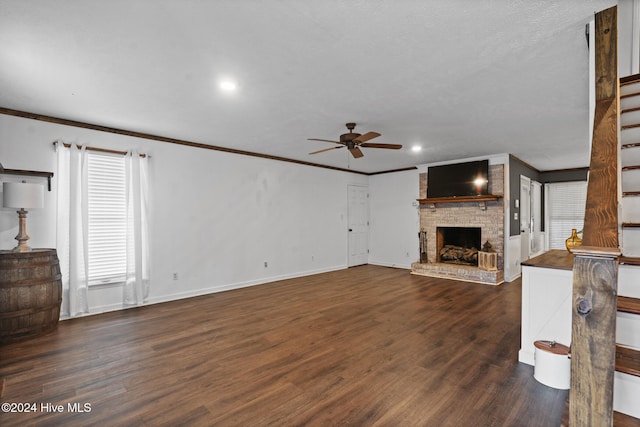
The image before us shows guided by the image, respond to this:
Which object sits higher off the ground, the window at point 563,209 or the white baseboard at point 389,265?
the window at point 563,209

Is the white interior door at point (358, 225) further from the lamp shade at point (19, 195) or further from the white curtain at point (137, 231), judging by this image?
the lamp shade at point (19, 195)

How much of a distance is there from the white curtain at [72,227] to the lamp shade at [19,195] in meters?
0.48

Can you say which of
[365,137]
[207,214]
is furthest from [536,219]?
[207,214]

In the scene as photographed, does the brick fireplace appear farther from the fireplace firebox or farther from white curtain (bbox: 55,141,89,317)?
white curtain (bbox: 55,141,89,317)

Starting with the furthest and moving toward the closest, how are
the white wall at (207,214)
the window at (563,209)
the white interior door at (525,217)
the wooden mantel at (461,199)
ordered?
1. the window at (563,209)
2. the white interior door at (525,217)
3. the wooden mantel at (461,199)
4. the white wall at (207,214)

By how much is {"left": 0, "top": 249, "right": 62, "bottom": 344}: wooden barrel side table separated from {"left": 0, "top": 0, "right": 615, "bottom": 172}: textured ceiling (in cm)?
176

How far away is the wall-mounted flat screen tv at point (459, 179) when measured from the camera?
638 centimetres

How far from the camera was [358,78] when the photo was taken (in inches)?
113

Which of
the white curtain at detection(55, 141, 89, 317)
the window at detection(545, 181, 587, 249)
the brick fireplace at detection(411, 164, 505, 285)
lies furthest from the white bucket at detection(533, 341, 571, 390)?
the window at detection(545, 181, 587, 249)

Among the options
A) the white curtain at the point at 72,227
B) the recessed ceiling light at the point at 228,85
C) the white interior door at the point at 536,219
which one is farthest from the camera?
the white interior door at the point at 536,219

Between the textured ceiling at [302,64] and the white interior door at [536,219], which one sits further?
the white interior door at [536,219]

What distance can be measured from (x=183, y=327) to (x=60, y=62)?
2922 mm

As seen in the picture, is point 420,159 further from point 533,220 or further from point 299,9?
point 299,9

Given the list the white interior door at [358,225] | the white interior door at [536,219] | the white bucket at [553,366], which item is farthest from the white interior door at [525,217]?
the white bucket at [553,366]
